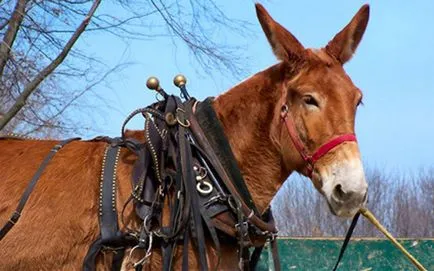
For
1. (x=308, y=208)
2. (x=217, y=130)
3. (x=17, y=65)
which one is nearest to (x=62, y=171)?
(x=217, y=130)

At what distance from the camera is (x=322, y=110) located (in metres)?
4.02

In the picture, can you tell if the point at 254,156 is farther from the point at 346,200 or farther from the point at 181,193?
the point at 346,200

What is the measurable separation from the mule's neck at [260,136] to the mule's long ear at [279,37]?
14 cm

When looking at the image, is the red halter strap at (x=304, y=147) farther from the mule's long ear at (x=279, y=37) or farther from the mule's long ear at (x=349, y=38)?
the mule's long ear at (x=349, y=38)

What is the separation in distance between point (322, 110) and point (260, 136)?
52 centimetres

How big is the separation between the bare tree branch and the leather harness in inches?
208

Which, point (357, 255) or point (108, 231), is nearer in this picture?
point (108, 231)


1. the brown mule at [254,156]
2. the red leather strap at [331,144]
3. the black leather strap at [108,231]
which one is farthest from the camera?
the black leather strap at [108,231]

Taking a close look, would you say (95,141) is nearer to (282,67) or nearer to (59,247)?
(59,247)

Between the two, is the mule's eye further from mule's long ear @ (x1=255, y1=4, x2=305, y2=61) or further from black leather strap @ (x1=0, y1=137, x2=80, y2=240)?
black leather strap @ (x1=0, y1=137, x2=80, y2=240)

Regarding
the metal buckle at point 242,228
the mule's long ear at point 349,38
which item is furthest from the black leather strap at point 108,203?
the mule's long ear at point 349,38

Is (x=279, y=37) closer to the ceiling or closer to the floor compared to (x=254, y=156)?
closer to the ceiling

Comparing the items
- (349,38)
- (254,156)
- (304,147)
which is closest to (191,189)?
(254,156)

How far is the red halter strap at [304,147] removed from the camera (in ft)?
12.8
